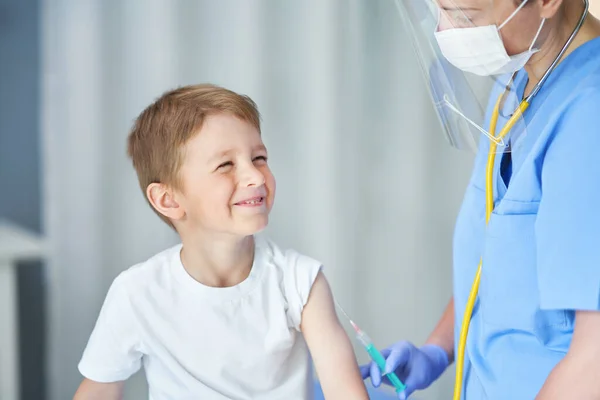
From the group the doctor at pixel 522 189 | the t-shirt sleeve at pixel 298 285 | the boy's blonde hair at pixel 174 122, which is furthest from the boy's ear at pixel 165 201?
the doctor at pixel 522 189

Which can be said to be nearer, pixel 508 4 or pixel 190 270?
pixel 508 4

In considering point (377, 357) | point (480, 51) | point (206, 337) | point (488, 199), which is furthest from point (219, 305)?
point (480, 51)

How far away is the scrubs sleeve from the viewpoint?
920 mm

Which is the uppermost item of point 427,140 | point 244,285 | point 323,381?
point 427,140

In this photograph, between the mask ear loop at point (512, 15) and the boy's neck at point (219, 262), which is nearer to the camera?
the mask ear loop at point (512, 15)

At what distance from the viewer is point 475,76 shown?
1.17 meters

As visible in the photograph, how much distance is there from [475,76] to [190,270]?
589 mm

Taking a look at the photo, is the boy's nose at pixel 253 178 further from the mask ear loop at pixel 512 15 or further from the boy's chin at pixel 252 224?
the mask ear loop at pixel 512 15

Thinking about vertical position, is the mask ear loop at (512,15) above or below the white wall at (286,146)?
above

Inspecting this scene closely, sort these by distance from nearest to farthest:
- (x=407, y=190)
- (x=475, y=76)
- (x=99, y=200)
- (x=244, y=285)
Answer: (x=475, y=76)
(x=244, y=285)
(x=99, y=200)
(x=407, y=190)

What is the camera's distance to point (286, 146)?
2203 mm

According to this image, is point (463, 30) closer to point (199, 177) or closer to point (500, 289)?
point (500, 289)

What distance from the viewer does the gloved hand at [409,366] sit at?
130 cm

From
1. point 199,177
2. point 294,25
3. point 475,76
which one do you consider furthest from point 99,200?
point 475,76
